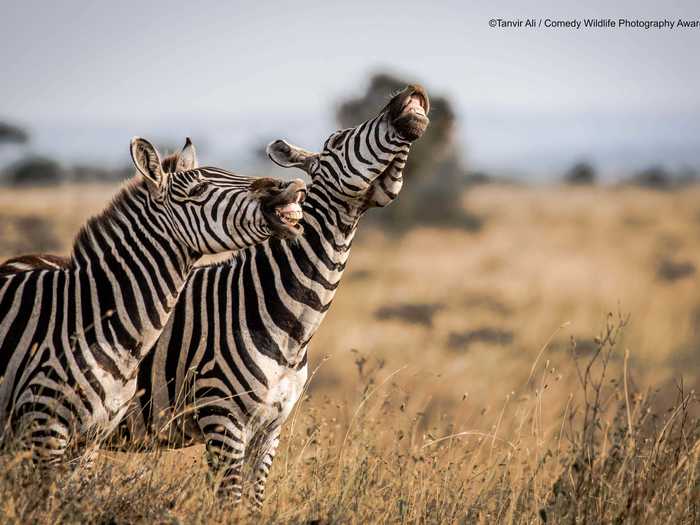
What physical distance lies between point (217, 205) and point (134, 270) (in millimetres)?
641

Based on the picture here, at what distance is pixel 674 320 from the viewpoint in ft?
67.9

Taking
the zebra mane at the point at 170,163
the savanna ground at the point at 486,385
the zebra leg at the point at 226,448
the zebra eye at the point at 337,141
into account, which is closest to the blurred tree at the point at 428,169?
the savanna ground at the point at 486,385

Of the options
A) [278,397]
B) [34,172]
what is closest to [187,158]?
[278,397]

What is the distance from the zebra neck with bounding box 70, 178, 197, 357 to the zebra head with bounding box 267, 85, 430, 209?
3.91 feet

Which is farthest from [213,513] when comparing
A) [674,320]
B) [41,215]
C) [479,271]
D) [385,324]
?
[479,271]

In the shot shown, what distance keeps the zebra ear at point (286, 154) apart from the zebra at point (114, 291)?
3.18ft

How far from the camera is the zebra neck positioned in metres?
5.00

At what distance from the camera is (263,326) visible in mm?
5656

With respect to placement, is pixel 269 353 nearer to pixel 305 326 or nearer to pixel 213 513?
pixel 305 326

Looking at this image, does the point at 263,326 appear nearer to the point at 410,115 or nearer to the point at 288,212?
the point at 288,212

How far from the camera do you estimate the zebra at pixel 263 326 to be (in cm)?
546

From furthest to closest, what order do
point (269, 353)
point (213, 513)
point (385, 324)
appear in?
point (385, 324)
point (269, 353)
point (213, 513)

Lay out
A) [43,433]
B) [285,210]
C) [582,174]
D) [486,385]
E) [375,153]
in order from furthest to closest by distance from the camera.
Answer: [582,174], [486,385], [375,153], [285,210], [43,433]

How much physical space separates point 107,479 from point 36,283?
49.3 inches
